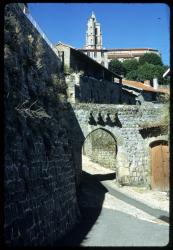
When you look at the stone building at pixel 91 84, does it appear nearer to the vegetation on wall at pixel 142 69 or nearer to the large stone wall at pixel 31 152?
the large stone wall at pixel 31 152

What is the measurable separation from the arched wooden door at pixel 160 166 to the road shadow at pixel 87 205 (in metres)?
3.39

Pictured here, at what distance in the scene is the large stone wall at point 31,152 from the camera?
886cm

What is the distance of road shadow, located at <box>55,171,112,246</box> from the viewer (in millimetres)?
12043

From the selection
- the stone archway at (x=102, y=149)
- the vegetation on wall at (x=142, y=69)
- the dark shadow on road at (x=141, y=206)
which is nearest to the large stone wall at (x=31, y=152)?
the dark shadow on road at (x=141, y=206)

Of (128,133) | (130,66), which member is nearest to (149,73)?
(130,66)

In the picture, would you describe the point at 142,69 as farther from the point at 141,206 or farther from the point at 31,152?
the point at 31,152

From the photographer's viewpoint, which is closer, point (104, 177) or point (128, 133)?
point (128, 133)

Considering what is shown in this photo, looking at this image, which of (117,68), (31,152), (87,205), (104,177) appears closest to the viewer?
(31,152)

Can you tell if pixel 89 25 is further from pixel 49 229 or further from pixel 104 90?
pixel 49 229

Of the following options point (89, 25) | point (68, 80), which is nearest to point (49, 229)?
point (68, 80)

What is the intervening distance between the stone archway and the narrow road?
29.3 feet

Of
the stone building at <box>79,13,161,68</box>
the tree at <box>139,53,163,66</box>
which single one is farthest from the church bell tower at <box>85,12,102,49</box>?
the tree at <box>139,53,163,66</box>

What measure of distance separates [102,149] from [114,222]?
60.3 ft

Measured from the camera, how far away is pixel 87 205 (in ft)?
61.4
